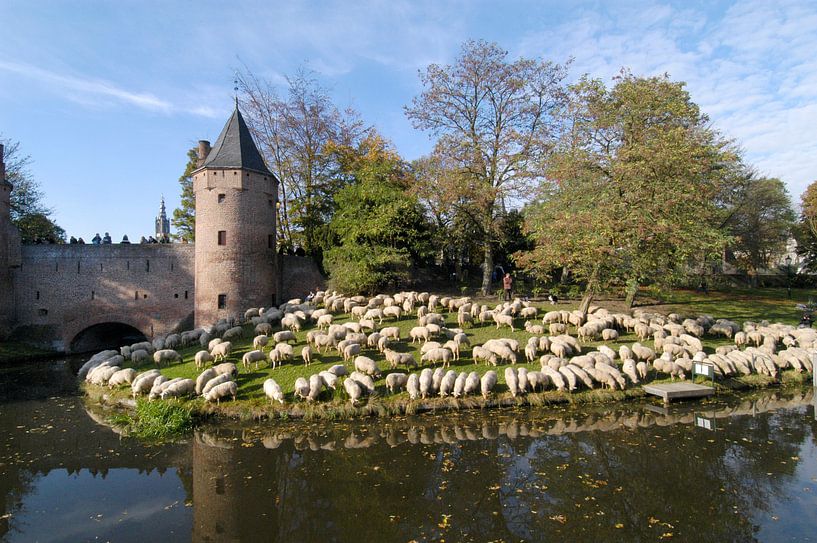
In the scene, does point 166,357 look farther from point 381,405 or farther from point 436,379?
point 436,379

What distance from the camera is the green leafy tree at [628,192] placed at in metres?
21.1

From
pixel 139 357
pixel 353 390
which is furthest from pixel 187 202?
pixel 353 390

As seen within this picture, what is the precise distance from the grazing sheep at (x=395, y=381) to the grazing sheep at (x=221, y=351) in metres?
7.24

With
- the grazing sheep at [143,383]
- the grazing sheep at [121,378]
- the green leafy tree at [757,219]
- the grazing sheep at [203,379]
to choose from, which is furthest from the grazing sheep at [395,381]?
the green leafy tree at [757,219]

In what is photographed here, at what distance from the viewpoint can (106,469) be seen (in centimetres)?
1098

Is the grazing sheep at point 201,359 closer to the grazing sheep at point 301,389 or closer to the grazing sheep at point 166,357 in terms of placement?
the grazing sheep at point 166,357

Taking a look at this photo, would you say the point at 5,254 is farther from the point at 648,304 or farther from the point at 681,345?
the point at 648,304

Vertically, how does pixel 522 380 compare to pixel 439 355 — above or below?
below

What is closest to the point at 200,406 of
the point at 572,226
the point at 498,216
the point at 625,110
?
the point at 572,226

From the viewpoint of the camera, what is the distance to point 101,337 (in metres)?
31.6

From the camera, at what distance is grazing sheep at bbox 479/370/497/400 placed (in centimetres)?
1439

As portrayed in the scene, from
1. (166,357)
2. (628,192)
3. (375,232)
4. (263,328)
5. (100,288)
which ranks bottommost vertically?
(166,357)

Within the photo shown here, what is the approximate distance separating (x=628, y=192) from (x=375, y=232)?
14.0 m

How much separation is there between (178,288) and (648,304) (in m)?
29.3
